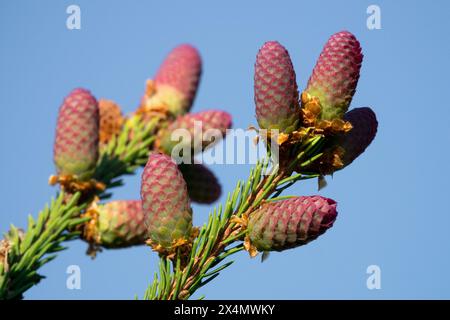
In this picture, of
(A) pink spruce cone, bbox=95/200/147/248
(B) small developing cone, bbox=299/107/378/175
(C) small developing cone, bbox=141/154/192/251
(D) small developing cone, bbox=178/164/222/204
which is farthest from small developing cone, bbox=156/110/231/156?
(C) small developing cone, bbox=141/154/192/251

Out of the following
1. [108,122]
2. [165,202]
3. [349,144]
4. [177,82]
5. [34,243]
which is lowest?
[34,243]

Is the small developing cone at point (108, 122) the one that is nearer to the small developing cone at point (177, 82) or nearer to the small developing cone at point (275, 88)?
the small developing cone at point (177, 82)

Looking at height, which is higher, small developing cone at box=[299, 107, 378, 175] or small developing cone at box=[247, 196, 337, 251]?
small developing cone at box=[299, 107, 378, 175]

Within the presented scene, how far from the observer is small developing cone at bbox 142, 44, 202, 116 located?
128 inches

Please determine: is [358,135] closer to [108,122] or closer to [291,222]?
[291,222]

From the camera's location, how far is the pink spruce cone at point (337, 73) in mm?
2096

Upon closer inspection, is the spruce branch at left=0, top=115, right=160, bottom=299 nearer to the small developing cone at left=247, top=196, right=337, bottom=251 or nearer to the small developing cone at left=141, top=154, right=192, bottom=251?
the small developing cone at left=141, top=154, right=192, bottom=251

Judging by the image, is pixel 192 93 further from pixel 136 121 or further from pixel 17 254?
pixel 17 254

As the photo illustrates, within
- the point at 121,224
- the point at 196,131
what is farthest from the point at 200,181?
the point at 121,224

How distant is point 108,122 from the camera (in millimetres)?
3176

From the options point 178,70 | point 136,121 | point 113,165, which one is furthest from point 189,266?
point 178,70

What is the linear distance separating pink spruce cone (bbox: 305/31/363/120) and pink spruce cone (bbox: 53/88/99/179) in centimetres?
94

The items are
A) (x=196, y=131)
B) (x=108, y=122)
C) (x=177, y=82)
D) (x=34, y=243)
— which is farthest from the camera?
(x=177, y=82)

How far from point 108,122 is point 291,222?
1413mm
